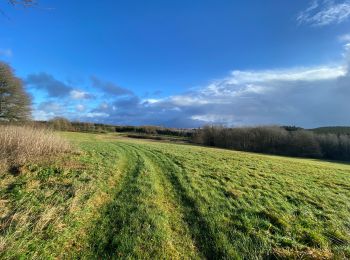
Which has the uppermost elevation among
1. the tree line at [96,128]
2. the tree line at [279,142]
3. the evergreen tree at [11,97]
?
the evergreen tree at [11,97]

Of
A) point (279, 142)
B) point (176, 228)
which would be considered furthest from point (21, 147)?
point (279, 142)

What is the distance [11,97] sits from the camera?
135 ft

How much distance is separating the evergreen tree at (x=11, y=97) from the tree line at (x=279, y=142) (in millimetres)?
56565

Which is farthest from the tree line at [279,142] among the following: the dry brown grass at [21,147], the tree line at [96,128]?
the dry brown grass at [21,147]

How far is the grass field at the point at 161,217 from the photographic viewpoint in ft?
18.9

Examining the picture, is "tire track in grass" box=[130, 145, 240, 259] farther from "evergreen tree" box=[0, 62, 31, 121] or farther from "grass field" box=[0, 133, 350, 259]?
"evergreen tree" box=[0, 62, 31, 121]

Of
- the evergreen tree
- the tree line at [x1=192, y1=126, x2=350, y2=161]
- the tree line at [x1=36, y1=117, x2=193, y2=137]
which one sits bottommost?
the tree line at [x1=192, y1=126, x2=350, y2=161]

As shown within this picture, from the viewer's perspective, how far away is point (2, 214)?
6984 millimetres

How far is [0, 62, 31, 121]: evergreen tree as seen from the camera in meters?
39.9

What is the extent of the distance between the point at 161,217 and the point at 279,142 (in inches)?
3150

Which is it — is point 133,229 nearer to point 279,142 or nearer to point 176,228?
point 176,228

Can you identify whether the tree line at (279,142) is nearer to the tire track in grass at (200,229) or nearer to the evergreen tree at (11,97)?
the evergreen tree at (11,97)

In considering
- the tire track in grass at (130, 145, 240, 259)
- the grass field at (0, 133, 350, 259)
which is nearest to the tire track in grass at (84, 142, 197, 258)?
the grass field at (0, 133, 350, 259)

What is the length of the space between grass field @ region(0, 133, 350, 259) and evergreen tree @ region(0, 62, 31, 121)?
35.7 metres
